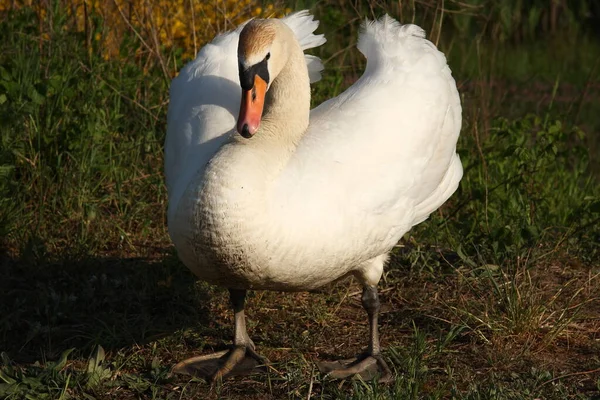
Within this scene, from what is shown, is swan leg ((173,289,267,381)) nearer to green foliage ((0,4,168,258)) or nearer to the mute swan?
the mute swan

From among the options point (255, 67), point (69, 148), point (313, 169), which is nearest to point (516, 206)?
point (313, 169)

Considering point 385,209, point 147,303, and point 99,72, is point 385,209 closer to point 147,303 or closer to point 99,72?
point 147,303

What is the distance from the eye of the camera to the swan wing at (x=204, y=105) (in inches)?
161

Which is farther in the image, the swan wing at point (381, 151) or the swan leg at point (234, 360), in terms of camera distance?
the swan leg at point (234, 360)

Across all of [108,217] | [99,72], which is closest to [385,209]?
[108,217]

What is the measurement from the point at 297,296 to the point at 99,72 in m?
2.15

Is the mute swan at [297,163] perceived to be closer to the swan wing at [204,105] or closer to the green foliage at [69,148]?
the swan wing at [204,105]

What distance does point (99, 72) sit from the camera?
6.23m

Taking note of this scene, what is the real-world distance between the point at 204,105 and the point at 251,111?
87cm

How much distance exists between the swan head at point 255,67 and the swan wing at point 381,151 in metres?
0.27

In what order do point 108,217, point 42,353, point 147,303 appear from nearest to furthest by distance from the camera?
point 42,353, point 147,303, point 108,217

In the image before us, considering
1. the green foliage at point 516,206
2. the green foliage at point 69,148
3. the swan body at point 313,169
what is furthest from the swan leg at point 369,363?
the green foliage at point 69,148

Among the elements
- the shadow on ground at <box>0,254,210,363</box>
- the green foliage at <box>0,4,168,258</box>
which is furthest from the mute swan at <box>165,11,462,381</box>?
the green foliage at <box>0,4,168,258</box>

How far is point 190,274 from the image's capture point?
514 centimetres
